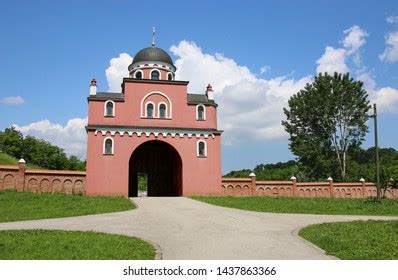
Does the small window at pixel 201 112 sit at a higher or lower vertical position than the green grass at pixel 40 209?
higher

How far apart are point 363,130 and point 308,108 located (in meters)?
6.10

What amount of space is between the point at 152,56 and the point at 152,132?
734cm

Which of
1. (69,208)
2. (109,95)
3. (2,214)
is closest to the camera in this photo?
(2,214)

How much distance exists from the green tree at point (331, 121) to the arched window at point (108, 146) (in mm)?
21614

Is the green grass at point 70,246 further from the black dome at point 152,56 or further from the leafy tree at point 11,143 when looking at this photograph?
the leafy tree at point 11,143

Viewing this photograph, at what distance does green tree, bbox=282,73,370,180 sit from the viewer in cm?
4134

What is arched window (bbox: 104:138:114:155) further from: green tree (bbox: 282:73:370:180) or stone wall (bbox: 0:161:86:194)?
green tree (bbox: 282:73:370:180)

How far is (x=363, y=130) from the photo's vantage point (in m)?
A: 41.5

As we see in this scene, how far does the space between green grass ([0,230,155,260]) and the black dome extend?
23923 mm

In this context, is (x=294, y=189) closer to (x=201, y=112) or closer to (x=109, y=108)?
(x=201, y=112)

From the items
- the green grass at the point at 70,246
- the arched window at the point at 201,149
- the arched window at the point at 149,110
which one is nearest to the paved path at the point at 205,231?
the green grass at the point at 70,246

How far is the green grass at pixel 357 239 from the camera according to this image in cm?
813
